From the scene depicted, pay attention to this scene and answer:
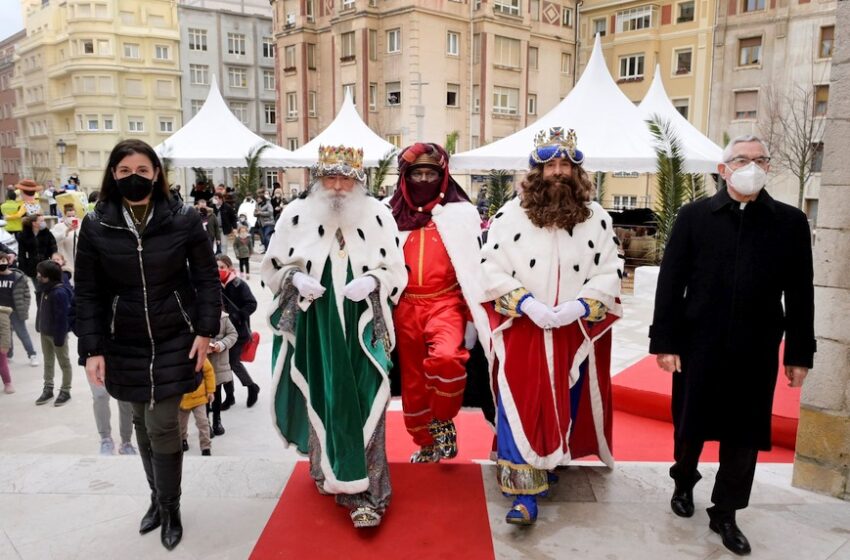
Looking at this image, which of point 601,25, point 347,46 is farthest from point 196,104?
point 601,25

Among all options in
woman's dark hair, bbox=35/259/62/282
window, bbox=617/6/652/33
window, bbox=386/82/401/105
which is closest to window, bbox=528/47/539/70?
window, bbox=617/6/652/33

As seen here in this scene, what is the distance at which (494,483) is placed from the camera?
360cm

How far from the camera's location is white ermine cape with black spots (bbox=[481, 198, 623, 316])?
127 inches

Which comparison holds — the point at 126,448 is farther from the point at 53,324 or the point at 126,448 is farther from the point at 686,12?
the point at 686,12

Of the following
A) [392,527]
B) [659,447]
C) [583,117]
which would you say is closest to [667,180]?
[583,117]

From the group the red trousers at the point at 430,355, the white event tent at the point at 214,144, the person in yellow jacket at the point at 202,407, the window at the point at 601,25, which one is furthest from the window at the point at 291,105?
the red trousers at the point at 430,355

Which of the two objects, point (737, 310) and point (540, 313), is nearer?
point (737, 310)

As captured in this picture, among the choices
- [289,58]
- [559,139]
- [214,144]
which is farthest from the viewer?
[289,58]

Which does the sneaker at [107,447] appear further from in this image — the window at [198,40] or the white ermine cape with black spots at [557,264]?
the window at [198,40]

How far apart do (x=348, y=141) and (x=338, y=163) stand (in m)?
14.1

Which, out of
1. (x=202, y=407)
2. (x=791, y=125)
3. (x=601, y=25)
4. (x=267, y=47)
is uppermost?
(x=267, y=47)

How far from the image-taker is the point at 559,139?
3.33 m

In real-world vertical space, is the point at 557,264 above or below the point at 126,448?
A: above

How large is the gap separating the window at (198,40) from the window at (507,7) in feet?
70.7
